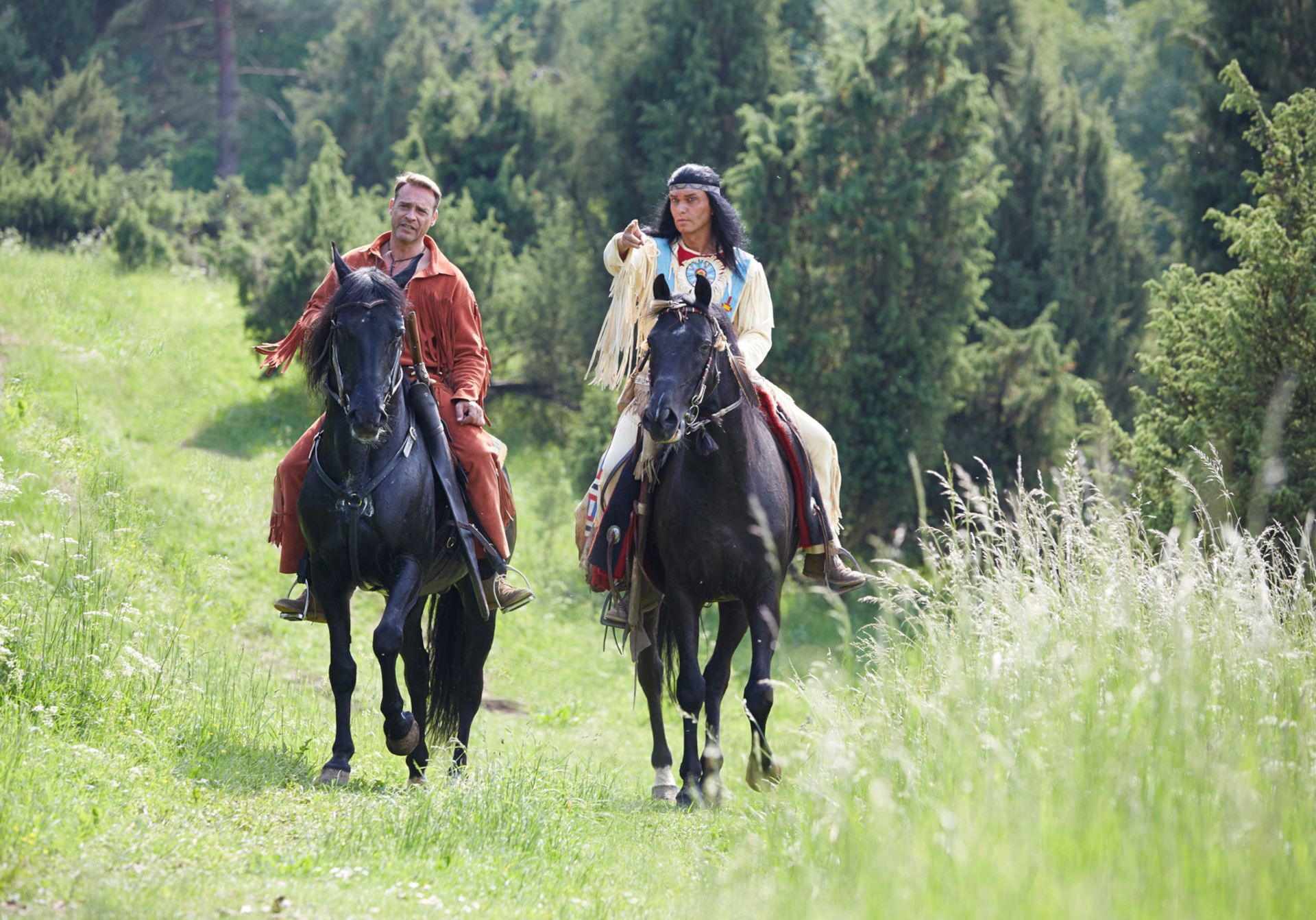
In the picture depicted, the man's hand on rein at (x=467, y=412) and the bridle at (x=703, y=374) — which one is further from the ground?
the bridle at (x=703, y=374)

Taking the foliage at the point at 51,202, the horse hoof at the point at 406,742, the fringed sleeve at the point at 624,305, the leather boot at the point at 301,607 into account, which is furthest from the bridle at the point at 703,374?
the foliage at the point at 51,202

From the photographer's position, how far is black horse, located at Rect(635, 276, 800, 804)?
6.88 metres

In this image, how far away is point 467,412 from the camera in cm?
789

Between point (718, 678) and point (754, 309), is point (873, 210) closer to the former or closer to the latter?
point (754, 309)

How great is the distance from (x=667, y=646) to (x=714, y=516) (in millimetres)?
1627

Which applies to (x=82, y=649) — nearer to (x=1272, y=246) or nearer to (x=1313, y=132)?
(x=1272, y=246)

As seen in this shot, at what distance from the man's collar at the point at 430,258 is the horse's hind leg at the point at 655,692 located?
8.38 feet

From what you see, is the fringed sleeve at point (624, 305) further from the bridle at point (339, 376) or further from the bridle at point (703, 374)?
the bridle at point (339, 376)

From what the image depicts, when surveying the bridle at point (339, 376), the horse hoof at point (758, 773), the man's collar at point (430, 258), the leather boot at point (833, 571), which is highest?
the man's collar at point (430, 258)

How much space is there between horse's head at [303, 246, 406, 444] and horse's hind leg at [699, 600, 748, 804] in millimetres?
2361

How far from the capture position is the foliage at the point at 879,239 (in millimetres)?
17516

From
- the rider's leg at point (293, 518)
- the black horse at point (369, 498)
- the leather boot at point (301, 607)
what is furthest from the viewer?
the leather boot at point (301, 607)

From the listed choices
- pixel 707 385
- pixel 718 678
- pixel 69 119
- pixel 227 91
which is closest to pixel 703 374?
pixel 707 385

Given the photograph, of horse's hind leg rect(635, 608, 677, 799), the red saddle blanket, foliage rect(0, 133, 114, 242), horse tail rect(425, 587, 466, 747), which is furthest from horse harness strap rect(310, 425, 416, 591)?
foliage rect(0, 133, 114, 242)
